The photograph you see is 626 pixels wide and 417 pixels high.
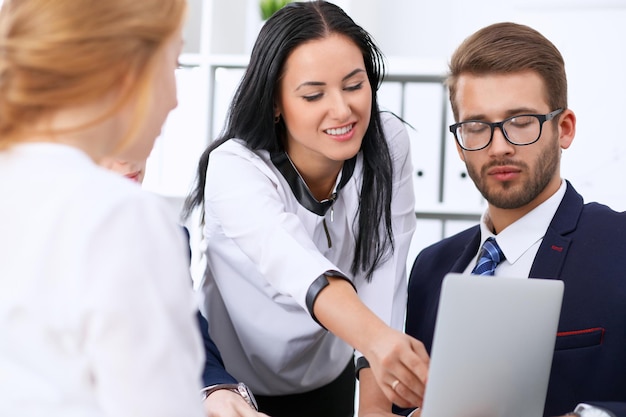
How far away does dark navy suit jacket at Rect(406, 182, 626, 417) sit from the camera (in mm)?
1440

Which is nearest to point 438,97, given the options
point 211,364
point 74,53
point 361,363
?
point 361,363

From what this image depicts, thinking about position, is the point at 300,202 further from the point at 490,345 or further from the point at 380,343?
the point at 490,345

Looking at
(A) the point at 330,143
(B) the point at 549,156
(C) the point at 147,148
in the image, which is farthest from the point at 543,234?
(C) the point at 147,148

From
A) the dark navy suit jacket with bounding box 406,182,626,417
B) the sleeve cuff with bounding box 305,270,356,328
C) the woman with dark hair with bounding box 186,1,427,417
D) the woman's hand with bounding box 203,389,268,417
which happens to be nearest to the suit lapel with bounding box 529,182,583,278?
the dark navy suit jacket with bounding box 406,182,626,417

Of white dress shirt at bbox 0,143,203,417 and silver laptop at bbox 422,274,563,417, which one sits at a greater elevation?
white dress shirt at bbox 0,143,203,417

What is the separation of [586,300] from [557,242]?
0.13 meters

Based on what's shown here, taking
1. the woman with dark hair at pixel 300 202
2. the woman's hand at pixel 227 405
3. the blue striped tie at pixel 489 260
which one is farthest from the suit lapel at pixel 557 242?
the woman's hand at pixel 227 405

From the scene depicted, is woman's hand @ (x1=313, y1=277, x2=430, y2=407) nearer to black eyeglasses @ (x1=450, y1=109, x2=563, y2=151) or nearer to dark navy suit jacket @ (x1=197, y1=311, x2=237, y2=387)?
dark navy suit jacket @ (x1=197, y1=311, x2=237, y2=387)

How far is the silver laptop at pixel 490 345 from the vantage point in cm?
105

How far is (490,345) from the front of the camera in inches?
43.6

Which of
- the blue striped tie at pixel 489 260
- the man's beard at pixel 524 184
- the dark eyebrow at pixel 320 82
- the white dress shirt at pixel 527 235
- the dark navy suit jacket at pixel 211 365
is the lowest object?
the dark navy suit jacket at pixel 211 365

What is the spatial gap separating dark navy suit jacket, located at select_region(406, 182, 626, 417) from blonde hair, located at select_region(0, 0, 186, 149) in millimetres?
998

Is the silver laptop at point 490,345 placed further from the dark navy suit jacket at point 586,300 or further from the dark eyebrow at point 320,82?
the dark eyebrow at point 320,82

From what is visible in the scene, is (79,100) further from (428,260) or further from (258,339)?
(428,260)
